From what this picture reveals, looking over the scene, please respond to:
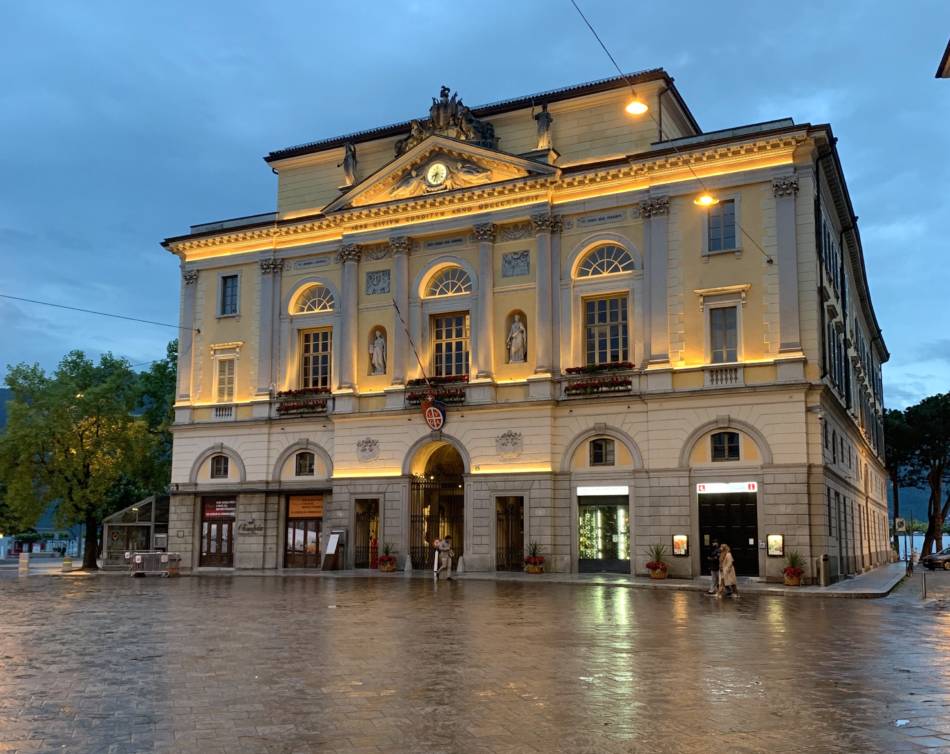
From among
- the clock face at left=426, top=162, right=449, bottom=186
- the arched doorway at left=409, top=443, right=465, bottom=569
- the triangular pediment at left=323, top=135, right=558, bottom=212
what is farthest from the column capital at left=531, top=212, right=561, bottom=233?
the arched doorway at left=409, top=443, right=465, bottom=569

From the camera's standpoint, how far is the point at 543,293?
128 ft

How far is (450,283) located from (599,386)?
28.0 feet

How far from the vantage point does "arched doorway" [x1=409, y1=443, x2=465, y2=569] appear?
40812 millimetres

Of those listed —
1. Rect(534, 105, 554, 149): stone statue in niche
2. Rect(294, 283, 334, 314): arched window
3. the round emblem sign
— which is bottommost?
the round emblem sign

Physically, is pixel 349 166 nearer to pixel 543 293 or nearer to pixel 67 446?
pixel 543 293

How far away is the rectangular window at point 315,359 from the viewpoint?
4441cm

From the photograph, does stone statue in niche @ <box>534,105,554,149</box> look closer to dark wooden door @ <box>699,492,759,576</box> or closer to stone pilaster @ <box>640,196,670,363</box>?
stone pilaster @ <box>640,196,670,363</box>

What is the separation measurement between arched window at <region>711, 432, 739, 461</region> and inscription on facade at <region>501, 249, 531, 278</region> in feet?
34.2

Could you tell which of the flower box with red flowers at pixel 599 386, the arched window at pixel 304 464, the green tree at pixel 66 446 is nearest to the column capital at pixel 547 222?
the flower box with red flowers at pixel 599 386

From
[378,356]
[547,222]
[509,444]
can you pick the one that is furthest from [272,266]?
[509,444]

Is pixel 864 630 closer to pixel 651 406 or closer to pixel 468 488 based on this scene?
pixel 651 406

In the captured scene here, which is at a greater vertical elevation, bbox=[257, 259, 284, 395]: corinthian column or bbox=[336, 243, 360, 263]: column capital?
bbox=[336, 243, 360, 263]: column capital

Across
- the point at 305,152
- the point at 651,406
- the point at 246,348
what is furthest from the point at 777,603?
the point at 305,152

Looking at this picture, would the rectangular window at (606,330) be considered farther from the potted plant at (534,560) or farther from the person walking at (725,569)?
the person walking at (725,569)
